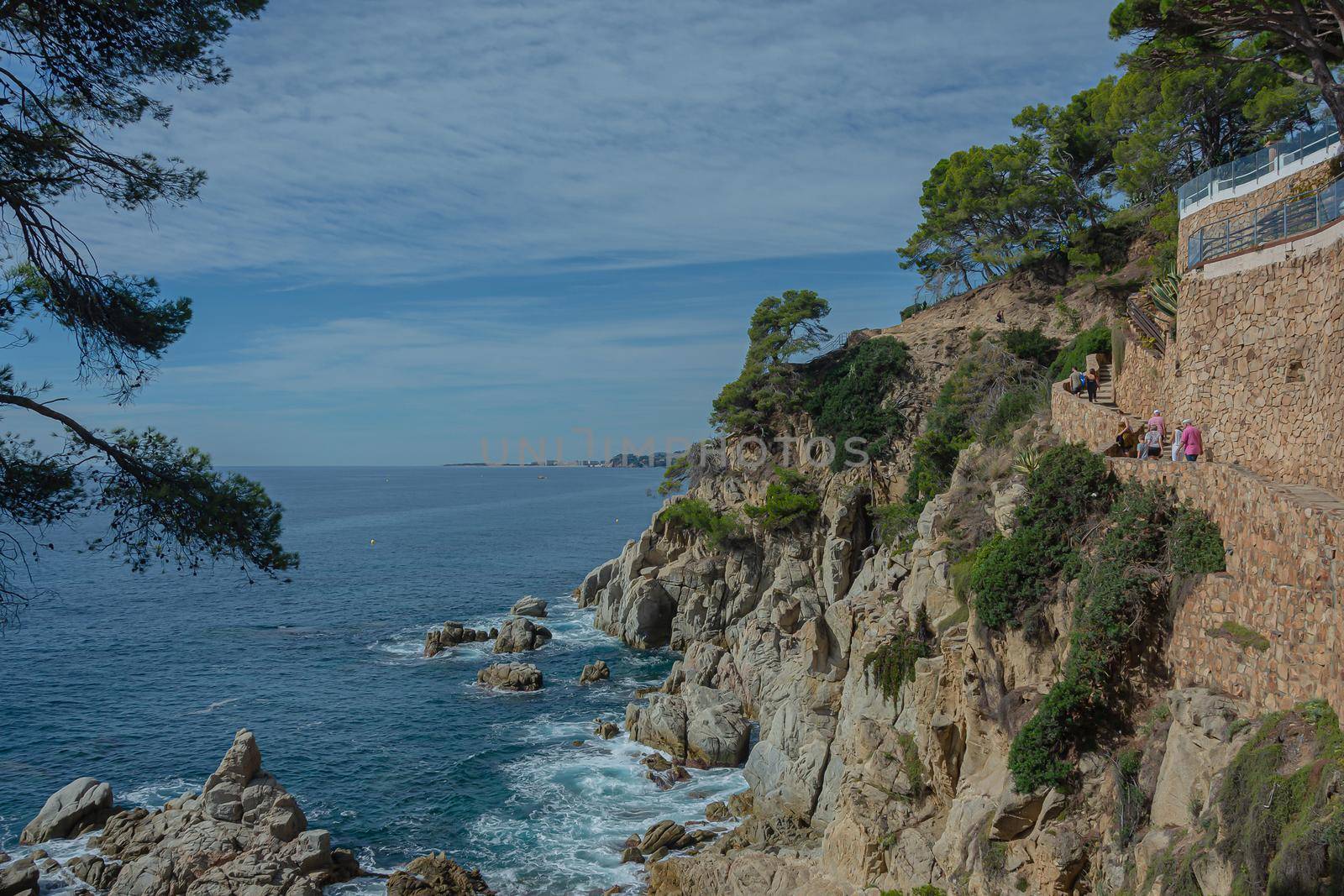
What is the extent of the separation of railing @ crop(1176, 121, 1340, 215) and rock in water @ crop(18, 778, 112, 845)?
114 feet

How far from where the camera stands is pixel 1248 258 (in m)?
16.1

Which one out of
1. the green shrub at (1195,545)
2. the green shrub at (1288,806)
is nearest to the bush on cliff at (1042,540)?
the green shrub at (1195,545)

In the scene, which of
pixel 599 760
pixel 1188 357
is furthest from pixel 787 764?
pixel 1188 357

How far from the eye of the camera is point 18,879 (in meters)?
21.1

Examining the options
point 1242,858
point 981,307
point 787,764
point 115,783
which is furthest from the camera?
point 981,307

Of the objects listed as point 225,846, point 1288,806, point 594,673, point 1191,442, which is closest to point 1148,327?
point 1191,442

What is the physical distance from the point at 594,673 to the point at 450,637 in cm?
1059

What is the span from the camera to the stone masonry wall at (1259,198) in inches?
654

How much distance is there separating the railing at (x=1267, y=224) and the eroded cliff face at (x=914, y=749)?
22.7ft

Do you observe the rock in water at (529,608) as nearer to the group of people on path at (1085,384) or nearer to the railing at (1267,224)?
the group of people on path at (1085,384)

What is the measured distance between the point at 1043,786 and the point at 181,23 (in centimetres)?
1762

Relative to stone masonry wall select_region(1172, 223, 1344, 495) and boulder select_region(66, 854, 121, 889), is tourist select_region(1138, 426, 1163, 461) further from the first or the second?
boulder select_region(66, 854, 121, 889)

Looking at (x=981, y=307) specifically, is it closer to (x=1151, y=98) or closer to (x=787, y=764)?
(x=1151, y=98)

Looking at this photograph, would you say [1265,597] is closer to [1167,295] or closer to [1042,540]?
[1042,540]
